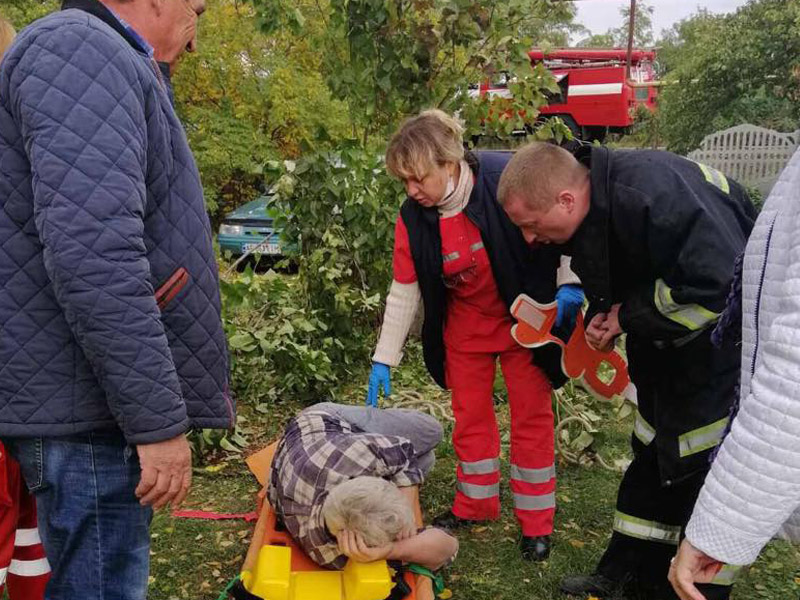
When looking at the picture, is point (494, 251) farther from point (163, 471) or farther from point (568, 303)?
point (163, 471)

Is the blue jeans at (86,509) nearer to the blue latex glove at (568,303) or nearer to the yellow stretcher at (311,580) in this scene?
the yellow stretcher at (311,580)

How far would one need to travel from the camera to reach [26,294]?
1567 millimetres

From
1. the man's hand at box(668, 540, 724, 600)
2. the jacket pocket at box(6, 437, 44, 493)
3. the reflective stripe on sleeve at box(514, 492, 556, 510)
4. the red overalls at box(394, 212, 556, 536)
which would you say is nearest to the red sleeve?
the red overalls at box(394, 212, 556, 536)

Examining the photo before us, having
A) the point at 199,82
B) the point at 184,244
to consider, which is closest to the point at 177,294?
the point at 184,244

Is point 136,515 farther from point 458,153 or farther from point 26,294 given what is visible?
point 458,153

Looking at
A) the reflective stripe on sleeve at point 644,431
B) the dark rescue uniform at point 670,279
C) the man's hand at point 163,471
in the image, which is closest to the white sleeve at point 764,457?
the dark rescue uniform at point 670,279

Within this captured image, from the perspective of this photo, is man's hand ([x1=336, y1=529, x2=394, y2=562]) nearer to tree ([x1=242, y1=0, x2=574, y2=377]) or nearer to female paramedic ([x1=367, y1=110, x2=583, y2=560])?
female paramedic ([x1=367, y1=110, x2=583, y2=560])

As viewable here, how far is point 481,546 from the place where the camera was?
3.26 m

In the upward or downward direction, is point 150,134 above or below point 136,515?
above

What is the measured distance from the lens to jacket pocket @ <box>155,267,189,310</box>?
65.6 inches

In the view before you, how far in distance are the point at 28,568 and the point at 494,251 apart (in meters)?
1.86

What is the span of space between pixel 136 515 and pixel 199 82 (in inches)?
340

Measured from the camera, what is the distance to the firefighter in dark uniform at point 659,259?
221cm

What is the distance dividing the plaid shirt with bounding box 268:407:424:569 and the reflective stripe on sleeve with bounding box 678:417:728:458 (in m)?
0.99
